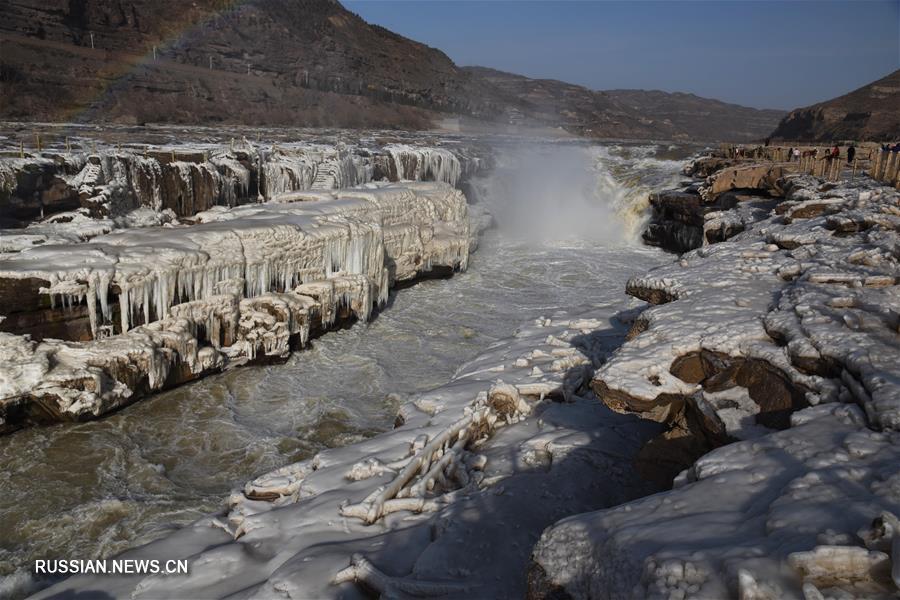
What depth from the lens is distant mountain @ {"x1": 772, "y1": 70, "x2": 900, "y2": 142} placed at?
4588 cm

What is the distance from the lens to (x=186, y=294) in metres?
8.98

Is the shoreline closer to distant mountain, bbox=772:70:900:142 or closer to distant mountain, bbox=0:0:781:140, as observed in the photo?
distant mountain, bbox=0:0:781:140

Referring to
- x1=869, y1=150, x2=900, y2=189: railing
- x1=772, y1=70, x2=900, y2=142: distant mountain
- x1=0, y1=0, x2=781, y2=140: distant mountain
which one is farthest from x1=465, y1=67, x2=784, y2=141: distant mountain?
x1=869, y1=150, x2=900, y2=189: railing

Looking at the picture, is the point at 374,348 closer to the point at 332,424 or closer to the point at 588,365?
the point at 332,424

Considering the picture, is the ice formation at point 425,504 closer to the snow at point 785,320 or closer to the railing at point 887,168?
the snow at point 785,320

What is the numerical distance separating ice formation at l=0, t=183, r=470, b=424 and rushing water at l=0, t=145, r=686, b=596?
0.45m

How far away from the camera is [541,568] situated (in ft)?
8.86

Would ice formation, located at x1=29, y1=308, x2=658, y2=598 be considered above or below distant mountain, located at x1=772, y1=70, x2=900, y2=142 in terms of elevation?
below

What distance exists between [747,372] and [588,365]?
10.4 feet

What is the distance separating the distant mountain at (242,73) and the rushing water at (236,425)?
33041 millimetres

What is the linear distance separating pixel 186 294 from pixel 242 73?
5417 cm

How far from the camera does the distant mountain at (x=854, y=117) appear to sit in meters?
45.9

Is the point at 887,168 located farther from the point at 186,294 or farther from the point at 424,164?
the point at 186,294

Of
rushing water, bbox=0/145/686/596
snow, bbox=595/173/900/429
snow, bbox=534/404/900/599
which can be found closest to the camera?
snow, bbox=534/404/900/599
